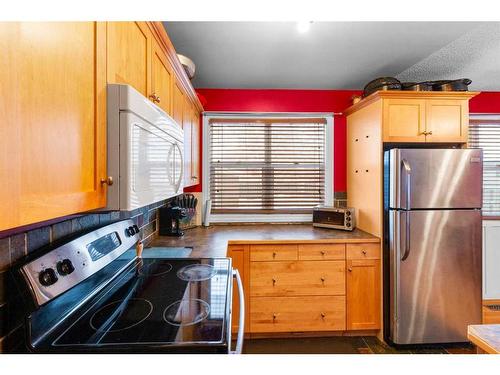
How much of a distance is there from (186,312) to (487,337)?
37.1 inches

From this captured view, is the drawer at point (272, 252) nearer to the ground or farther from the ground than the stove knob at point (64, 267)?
nearer to the ground

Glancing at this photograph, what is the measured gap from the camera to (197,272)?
138 cm

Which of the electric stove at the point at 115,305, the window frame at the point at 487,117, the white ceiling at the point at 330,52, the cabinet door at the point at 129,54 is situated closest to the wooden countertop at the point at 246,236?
the electric stove at the point at 115,305

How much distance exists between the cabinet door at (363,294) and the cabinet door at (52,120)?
7.10ft

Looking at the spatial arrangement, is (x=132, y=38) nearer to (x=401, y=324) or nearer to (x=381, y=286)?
(x=381, y=286)

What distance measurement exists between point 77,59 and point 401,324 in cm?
268

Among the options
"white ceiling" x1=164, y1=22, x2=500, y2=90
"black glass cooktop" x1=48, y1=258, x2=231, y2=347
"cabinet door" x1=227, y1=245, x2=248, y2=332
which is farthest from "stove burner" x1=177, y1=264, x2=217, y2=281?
"white ceiling" x1=164, y1=22, x2=500, y2=90

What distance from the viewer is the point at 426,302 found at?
2.18 meters

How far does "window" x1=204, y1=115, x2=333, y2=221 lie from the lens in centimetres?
308

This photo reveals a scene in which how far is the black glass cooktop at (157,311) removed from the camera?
0.79 metres

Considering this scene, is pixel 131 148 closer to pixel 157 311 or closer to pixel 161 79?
pixel 157 311

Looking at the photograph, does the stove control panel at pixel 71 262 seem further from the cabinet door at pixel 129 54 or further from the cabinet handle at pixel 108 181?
the cabinet door at pixel 129 54

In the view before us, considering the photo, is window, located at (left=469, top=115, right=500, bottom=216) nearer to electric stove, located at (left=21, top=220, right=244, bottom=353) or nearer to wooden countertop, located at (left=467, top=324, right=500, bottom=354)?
wooden countertop, located at (left=467, top=324, right=500, bottom=354)
